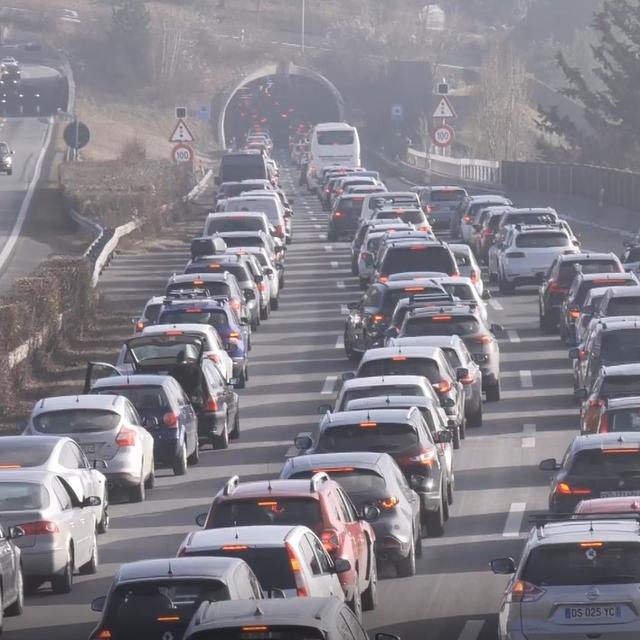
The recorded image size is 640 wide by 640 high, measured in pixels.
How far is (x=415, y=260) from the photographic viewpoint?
39.9m

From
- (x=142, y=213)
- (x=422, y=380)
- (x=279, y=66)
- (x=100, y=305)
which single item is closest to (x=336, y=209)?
(x=142, y=213)

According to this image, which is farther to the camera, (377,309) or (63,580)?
(377,309)

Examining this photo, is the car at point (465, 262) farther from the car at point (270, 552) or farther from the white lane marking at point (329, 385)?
the car at point (270, 552)

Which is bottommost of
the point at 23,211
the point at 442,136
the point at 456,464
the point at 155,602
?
the point at 23,211

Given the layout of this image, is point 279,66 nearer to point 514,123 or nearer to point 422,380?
point 514,123

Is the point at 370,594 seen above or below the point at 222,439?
above

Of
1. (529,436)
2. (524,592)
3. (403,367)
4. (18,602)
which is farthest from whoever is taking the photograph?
(529,436)

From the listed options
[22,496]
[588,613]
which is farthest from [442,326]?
[588,613]

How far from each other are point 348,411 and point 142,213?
4643 centimetres

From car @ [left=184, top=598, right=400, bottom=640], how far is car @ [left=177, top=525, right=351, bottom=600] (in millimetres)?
3024

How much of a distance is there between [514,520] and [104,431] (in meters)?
5.00

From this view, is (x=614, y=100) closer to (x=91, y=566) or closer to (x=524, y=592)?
(x=91, y=566)

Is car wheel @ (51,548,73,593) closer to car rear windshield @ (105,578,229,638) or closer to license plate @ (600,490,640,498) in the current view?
license plate @ (600,490,640,498)

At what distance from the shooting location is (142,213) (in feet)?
222
